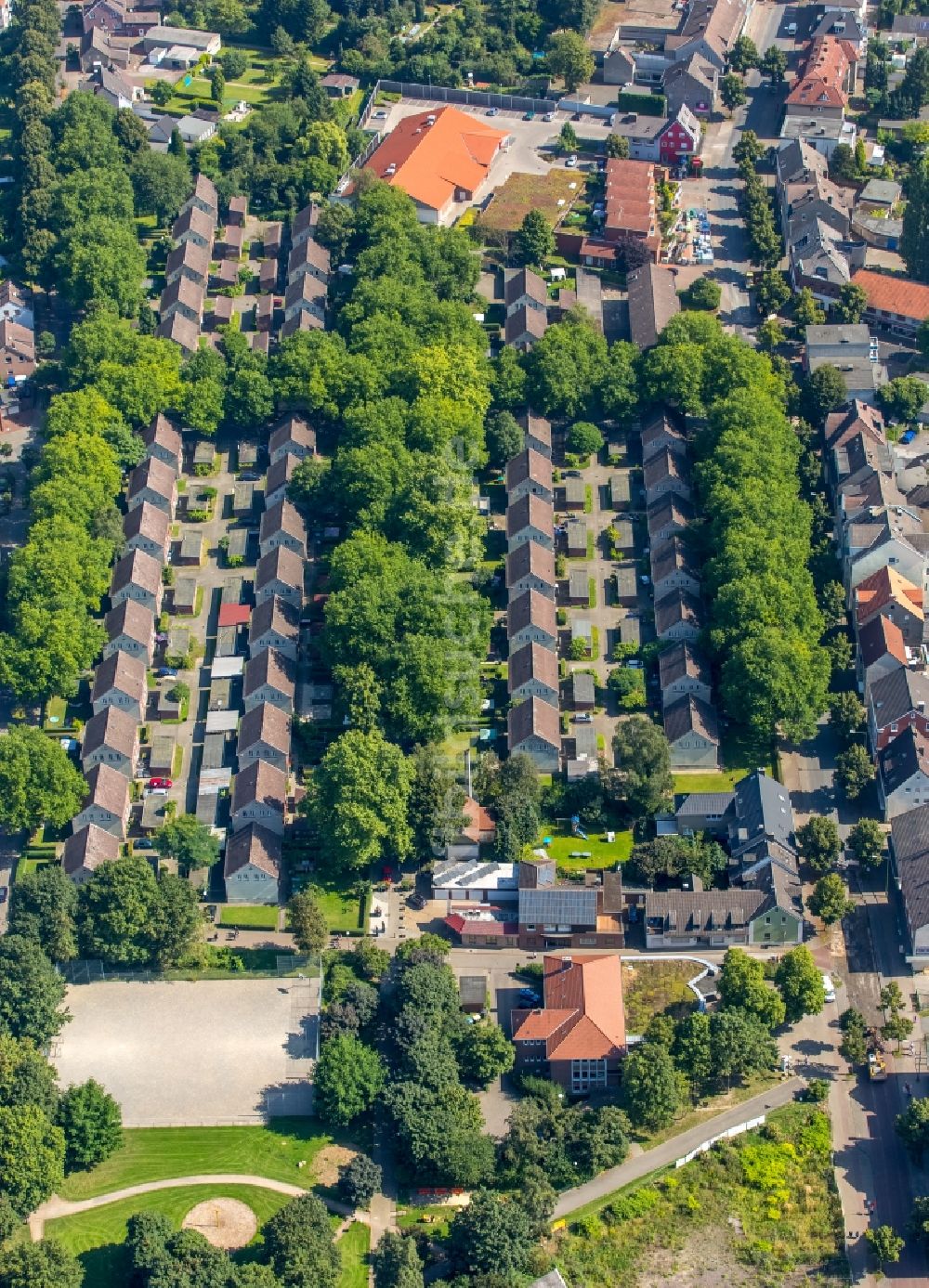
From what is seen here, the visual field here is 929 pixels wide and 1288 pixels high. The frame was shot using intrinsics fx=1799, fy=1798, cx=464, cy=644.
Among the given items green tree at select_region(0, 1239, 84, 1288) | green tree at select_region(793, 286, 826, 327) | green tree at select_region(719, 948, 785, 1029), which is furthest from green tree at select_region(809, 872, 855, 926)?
green tree at select_region(793, 286, 826, 327)

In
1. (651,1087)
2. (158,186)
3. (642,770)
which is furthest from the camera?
(158,186)

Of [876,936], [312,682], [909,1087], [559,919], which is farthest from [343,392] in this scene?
[909,1087]

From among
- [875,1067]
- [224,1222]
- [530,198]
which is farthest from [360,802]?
[530,198]

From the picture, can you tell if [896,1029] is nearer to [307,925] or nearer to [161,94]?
[307,925]

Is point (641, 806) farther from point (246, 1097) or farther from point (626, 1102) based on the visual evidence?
point (246, 1097)

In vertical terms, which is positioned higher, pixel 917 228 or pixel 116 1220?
pixel 917 228

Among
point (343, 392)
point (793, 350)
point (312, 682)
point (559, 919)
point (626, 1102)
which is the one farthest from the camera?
point (793, 350)

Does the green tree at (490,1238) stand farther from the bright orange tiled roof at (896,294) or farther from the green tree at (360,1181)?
the bright orange tiled roof at (896,294)
